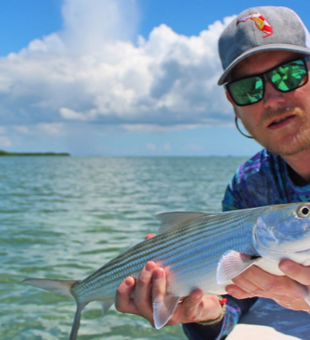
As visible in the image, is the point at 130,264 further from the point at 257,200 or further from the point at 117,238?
the point at 117,238

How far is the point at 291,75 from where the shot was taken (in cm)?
294

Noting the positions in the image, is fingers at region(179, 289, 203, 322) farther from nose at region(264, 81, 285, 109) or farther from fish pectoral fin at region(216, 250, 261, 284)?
nose at region(264, 81, 285, 109)

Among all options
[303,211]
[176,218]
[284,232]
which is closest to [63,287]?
[176,218]

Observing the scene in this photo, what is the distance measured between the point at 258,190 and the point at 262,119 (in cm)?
60

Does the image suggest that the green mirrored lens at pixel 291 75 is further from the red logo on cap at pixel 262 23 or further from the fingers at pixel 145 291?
the fingers at pixel 145 291

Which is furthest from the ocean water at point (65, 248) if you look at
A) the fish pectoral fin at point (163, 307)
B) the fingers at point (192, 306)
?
the fish pectoral fin at point (163, 307)

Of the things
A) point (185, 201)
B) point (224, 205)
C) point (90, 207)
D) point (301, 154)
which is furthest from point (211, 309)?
point (185, 201)

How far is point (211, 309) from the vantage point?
9.00 ft

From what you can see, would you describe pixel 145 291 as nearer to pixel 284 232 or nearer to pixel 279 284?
pixel 279 284

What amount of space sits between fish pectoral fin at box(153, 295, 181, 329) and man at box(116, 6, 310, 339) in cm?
8

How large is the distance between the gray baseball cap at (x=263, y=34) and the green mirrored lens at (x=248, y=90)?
137mm

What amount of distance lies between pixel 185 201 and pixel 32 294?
993 cm

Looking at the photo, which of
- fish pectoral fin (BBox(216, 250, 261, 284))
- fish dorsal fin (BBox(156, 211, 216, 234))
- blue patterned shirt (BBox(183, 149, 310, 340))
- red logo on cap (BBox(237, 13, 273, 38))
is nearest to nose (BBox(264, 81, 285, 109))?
red logo on cap (BBox(237, 13, 273, 38))

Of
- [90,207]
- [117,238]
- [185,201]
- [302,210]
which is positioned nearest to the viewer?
[302,210]
